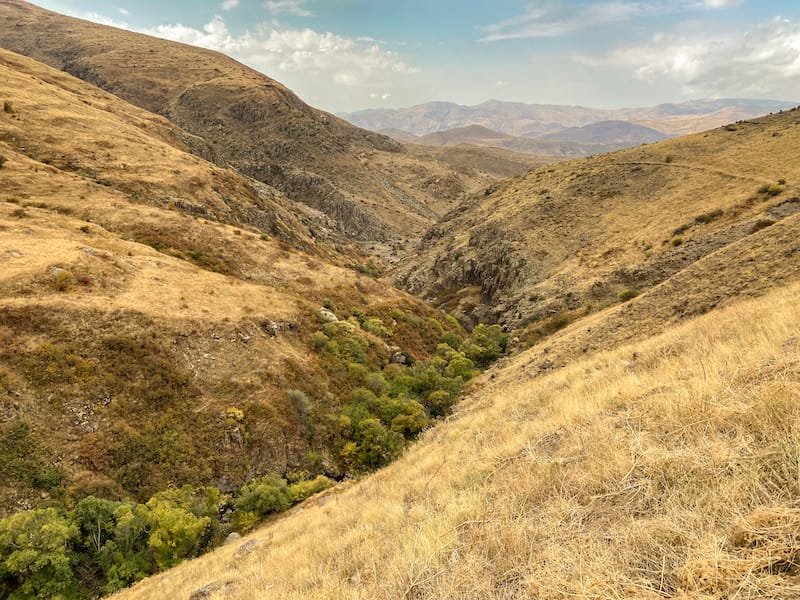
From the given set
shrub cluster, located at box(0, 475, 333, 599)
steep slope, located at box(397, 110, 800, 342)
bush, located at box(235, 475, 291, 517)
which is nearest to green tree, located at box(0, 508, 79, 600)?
shrub cluster, located at box(0, 475, 333, 599)

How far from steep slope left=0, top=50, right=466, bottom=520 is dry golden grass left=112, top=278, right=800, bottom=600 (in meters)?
9.09

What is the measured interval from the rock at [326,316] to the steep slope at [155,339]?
0.23 meters

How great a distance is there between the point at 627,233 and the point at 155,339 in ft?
142

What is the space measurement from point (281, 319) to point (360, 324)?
7.98 metres

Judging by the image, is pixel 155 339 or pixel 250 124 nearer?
pixel 155 339

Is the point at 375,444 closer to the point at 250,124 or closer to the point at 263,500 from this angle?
the point at 263,500

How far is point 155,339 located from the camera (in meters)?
21.5

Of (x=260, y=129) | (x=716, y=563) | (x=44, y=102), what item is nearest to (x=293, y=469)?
(x=716, y=563)

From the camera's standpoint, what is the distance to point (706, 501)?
14.4 feet

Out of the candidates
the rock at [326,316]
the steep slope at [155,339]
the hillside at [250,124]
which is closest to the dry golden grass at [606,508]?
the steep slope at [155,339]

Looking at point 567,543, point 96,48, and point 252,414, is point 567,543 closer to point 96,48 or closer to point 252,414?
point 252,414

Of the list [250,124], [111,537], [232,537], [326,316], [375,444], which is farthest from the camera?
[250,124]

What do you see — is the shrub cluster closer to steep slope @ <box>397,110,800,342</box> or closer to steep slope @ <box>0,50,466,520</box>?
steep slope @ <box>0,50,466,520</box>

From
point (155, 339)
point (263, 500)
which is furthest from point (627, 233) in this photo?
point (155, 339)
